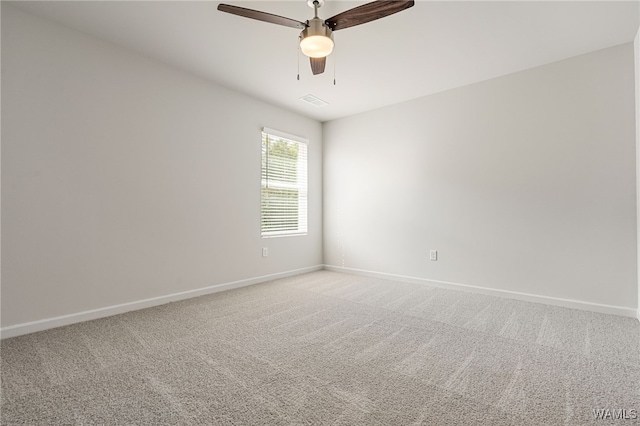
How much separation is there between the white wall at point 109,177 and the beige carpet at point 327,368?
0.42 meters

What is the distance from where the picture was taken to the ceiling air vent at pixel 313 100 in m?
4.17

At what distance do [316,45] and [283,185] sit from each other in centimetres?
266

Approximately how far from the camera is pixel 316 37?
213 centimetres

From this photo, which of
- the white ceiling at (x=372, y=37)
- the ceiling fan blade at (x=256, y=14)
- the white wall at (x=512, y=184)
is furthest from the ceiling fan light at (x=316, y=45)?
the white wall at (x=512, y=184)

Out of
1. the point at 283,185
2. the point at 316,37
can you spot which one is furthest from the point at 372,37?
the point at 283,185

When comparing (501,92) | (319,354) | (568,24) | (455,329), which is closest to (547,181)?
(501,92)

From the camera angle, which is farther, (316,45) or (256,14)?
(316,45)

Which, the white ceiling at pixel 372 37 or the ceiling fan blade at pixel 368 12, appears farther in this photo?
the white ceiling at pixel 372 37

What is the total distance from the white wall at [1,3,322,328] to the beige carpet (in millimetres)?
422

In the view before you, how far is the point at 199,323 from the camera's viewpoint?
8.81ft

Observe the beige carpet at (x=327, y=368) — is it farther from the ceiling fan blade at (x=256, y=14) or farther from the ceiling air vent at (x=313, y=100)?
the ceiling air vent at (x=313, y=100)

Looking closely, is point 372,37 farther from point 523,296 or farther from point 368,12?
point 523,296

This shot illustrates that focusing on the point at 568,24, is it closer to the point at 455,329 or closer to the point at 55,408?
the point at 455,329

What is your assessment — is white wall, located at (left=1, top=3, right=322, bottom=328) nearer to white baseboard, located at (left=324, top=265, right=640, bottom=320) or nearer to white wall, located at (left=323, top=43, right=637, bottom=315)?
white wall, located at (left=323, top=43, right=637, bottom=315)
